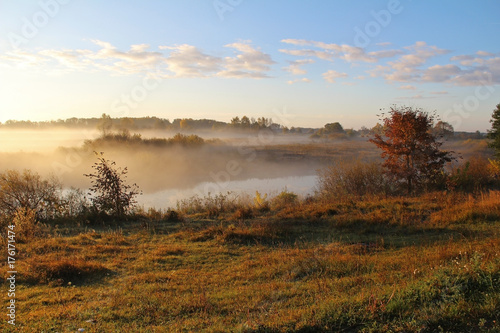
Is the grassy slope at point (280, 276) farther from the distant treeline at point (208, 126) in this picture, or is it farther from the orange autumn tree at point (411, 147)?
the distant treeline at point (208, 126)

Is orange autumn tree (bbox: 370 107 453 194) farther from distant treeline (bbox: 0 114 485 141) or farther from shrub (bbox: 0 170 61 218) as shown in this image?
distant treeline (bbox: 0 114 485 141)

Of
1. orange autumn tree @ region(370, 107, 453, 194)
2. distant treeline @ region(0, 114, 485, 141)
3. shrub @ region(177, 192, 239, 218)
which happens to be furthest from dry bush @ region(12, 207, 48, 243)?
distant treeline @ region(0, 114, 485, 141)

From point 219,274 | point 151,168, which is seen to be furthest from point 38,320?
point 151,168

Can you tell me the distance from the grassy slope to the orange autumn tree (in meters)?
4.17

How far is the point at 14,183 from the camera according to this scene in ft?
46.8

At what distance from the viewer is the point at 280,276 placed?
7.23m

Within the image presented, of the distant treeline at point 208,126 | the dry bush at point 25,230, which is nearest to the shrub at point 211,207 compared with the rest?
the dry bush at point 25,230

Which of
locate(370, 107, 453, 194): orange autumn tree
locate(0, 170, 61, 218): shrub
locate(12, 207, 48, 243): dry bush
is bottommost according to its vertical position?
locate(12, 207, 48, 243): dry bush

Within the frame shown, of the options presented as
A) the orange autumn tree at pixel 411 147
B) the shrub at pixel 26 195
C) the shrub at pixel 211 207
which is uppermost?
the orange autumn tree at pixel 411 147

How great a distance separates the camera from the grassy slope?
15.4ft

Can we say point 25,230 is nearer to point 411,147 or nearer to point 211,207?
point 211,207

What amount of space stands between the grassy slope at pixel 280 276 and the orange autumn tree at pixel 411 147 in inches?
164

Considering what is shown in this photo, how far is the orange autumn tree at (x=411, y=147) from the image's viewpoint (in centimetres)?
1689

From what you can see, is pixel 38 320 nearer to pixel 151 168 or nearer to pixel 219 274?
pixel 219 274
